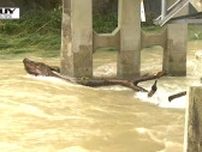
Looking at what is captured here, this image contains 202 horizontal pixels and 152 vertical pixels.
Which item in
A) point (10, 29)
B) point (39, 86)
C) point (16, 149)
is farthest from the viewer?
point (10, 29)

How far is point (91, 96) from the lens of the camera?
12.3 metres

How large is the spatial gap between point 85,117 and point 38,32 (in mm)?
13277

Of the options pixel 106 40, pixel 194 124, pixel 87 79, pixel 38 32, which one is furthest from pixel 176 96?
pixel 38 32

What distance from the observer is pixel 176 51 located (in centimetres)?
1430

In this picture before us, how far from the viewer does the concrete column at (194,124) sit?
14.6ft

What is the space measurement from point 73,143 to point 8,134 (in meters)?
1.18

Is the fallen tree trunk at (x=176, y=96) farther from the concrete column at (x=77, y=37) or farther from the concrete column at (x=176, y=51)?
the concrete column at (x=176, y=51)

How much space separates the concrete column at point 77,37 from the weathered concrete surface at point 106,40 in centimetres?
19

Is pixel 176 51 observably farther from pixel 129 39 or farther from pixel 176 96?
pixel 176 96

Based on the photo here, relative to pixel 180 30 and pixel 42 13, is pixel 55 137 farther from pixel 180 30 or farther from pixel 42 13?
pixel 42 13

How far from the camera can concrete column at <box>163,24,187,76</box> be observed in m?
14.2

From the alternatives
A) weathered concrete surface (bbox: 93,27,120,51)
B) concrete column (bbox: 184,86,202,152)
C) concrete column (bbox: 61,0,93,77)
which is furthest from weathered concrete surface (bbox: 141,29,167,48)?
concrete column (bbox: 184,86,202,152)

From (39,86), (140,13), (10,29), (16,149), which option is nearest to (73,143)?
(16,149)

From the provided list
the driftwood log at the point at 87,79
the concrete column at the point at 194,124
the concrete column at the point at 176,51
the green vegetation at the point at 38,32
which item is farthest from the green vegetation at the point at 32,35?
the concrete column at the point at 194,124
